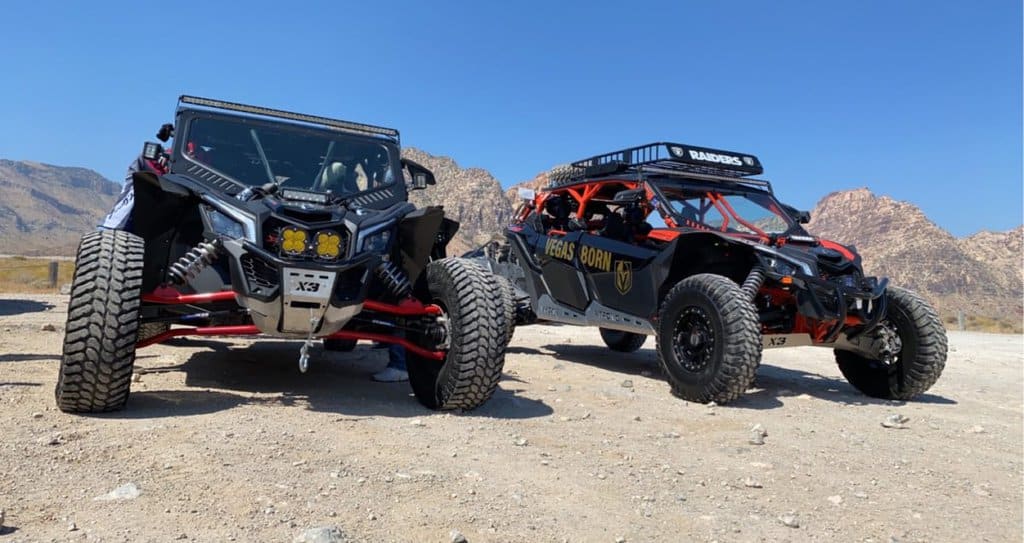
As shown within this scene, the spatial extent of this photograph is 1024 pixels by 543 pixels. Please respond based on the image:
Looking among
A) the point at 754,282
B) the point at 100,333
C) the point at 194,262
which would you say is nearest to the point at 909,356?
the point at 754,282

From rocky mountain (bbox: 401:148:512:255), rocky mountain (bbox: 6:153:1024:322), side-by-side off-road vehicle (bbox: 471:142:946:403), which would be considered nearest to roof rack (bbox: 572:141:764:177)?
side-by-side off-road vehicle (bbox: 471:142:946:403)

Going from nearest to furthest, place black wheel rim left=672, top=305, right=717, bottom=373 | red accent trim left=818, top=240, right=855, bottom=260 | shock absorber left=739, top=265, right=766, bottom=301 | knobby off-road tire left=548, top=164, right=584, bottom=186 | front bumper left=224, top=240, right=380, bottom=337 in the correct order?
1. front bumper left=224, top=240, right=380, bottom=337
2. black wheel rim left=672, top=305, right=717, bottom=373
3. shock absorber left=739, top=265, right=766, bottom=301
4. red accent trim left=818, top=240, right=855, bottom=260
5. knobby off-road tire left=548, top=164, right=584, bottom=186

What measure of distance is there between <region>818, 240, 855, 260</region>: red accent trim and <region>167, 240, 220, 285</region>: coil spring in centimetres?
501

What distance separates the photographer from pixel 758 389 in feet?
21.8

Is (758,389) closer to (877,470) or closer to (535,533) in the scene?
(877,470)

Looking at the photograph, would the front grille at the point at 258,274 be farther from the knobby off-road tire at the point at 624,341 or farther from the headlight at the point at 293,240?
the knobby off-road tire at the point at 624,341

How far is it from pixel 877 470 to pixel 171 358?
5.76 m

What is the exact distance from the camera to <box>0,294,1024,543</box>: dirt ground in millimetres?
2623

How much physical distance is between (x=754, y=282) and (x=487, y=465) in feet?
10.9

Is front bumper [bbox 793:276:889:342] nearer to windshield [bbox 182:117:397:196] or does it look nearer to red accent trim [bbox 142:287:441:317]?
red accent trim [bbox 142:287:441:317]

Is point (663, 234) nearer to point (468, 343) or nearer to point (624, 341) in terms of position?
point (468, 343)

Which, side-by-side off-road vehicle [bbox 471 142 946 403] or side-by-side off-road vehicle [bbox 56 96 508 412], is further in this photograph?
side-by-side off-road vehicle [bbox 471 142 946 403]

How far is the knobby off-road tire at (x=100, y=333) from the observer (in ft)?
12.3

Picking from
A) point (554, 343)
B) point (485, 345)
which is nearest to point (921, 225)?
point (554, 343)
